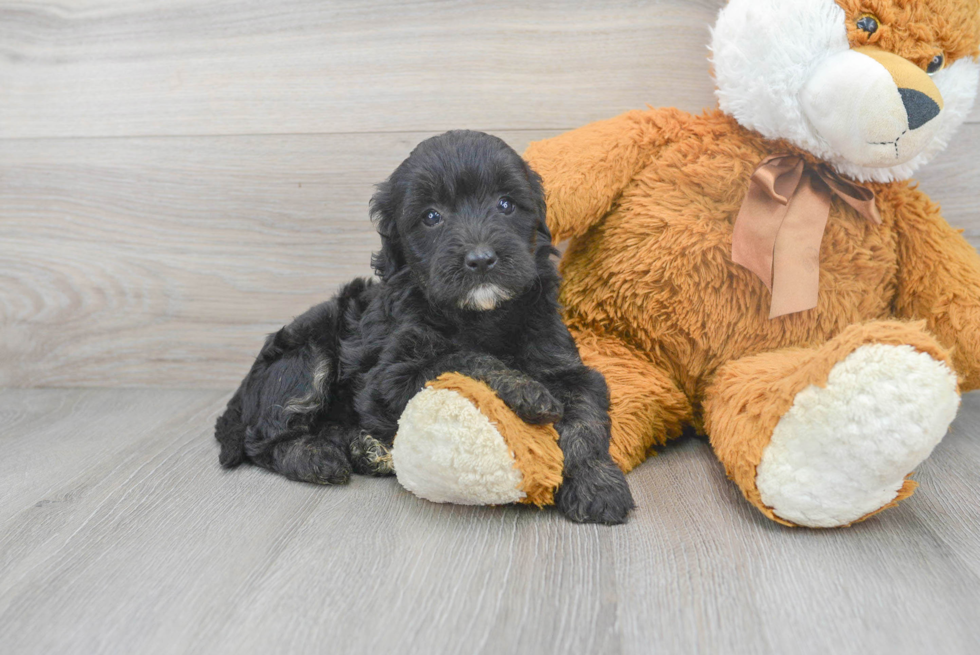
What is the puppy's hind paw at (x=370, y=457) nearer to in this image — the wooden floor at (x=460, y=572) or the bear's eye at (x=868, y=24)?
the wooden floor at (x=460, y=572)

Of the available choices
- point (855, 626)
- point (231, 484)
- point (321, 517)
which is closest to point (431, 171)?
point (321, 517)

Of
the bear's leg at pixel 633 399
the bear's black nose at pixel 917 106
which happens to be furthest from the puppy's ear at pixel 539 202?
the bear's black nose at pixel 917 106

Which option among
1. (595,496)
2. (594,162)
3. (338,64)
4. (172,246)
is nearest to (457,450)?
(595,496)

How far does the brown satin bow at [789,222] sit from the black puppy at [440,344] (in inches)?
17.7

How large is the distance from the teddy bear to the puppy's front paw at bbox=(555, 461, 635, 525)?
5 cm

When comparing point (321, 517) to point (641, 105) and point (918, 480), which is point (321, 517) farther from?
point (641, 105)

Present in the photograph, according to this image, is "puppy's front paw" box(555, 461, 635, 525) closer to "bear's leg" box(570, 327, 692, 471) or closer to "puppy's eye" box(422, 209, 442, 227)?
"bear's leg" box(570, 327, 692, 471)

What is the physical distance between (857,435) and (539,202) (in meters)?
0.83

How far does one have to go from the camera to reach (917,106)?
1532mm

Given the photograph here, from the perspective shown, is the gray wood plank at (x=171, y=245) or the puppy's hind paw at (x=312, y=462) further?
the gray wood plank at (x=171, y=245)

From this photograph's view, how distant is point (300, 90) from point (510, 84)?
0.66m

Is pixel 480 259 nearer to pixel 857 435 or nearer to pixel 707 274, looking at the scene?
pixel 707 274

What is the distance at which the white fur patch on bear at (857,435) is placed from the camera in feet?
4.04

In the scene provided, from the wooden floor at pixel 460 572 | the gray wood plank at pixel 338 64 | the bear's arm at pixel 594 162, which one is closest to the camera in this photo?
the wooden floor at pixel 460 572
